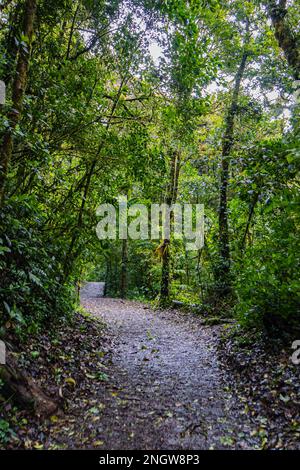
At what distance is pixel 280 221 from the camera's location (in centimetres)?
468

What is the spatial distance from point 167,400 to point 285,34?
7.25m

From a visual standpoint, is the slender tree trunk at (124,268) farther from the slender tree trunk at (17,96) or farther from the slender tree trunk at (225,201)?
the slender tree trunk at (17,96)

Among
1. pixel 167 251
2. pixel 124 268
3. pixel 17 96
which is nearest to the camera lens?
pixel 17 96

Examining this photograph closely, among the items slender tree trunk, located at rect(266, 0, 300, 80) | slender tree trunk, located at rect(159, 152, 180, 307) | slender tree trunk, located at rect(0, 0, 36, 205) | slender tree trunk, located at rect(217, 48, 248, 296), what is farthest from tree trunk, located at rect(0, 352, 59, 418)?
slender tree trunk, located at rect(159, 152, 180, 307)

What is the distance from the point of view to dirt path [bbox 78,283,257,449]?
125 inches

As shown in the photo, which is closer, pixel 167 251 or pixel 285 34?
pixel 285 34

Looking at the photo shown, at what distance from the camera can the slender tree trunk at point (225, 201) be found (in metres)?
9.16

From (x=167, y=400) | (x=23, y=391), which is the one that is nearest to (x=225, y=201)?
(x=167, y=400)

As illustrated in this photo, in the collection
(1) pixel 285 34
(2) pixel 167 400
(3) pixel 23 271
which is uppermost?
(1) pixel 285 34

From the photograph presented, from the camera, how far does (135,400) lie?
4012 mm

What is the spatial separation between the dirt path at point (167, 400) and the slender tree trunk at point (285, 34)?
6.06m

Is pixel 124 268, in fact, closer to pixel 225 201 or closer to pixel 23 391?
pixel 225 201
